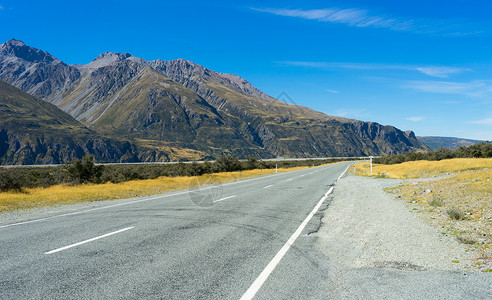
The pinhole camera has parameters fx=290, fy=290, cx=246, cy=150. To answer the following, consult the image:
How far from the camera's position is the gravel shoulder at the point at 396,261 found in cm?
383

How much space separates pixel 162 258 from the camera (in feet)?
17.1

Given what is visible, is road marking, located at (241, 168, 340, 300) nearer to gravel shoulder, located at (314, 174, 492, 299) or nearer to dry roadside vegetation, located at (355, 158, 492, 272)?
gravel shoulder, located at (314, 174, 492, 299)

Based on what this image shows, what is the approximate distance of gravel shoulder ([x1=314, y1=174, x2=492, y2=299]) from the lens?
3.83 metres

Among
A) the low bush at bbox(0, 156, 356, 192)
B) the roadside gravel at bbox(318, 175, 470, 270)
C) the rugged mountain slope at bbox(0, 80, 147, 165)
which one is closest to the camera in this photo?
the roadside gravel at bbox(318, 175, 470, 270)

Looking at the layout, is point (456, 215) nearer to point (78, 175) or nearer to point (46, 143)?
point (78, 175)

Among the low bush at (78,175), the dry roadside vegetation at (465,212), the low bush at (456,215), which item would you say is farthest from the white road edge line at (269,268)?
the low bush at (78,175)

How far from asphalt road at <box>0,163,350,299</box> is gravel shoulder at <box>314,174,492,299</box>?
38 cm

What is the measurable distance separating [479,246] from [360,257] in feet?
7.90

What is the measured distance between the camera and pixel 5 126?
16438cm

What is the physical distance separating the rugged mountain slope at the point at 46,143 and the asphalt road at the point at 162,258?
165718mm

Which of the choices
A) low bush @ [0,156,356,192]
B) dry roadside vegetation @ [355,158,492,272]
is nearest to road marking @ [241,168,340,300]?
dry roadside vegetation @ [355,158,492,272]

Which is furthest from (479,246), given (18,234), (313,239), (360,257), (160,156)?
(160,156)

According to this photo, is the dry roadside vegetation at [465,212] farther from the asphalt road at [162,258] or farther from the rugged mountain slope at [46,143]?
the rugged mountain slope at [46,143]

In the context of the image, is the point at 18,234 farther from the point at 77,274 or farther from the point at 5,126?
the point at 5,126
